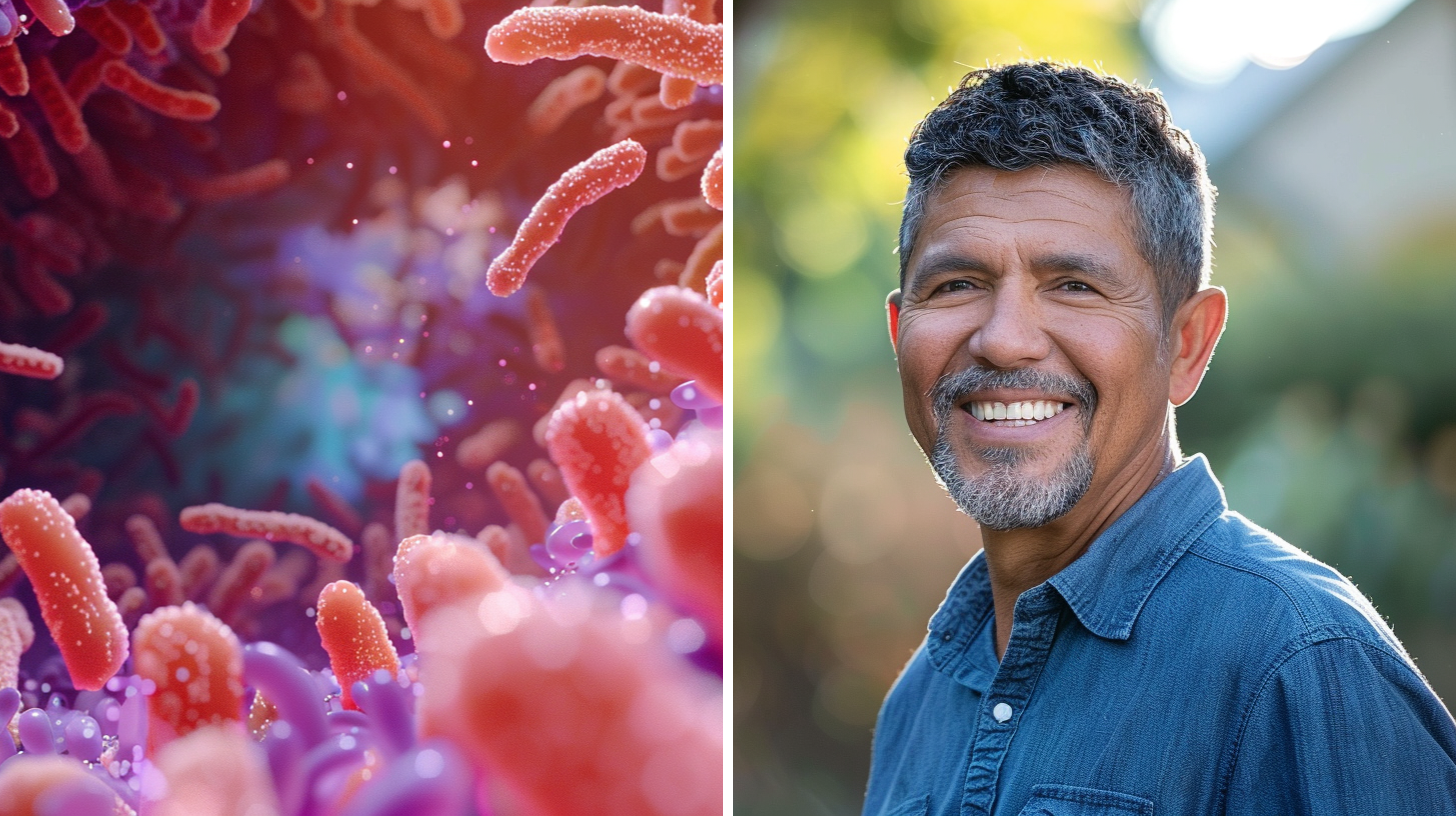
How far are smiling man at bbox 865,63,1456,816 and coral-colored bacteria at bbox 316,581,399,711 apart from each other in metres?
0.51

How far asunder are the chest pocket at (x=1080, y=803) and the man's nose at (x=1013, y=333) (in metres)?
0.33

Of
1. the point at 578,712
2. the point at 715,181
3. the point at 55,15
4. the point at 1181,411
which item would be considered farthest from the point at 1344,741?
the point at 1181,411

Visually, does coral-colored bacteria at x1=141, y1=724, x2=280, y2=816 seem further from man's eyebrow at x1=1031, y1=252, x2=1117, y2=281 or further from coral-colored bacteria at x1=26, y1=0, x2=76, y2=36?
man's eyebrow at x1=1031, y1=252, x2=1117, y2=281

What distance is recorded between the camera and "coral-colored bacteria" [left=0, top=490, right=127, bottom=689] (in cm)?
100

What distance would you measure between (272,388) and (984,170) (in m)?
0.71

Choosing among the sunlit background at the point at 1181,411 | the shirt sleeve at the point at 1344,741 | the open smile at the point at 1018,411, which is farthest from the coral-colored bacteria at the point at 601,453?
the sunlit background at the point at 1181,411

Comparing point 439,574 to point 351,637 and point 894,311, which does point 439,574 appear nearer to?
point 351,637

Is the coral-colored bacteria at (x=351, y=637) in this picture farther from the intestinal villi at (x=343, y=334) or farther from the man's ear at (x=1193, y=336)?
the man's ear at (x=1193, y=336)

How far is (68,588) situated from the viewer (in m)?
1.00

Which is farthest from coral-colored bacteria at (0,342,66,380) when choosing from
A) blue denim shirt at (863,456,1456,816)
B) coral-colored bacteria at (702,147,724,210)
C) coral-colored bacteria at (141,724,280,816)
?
blue denim shirt at (863,456,1456,816)

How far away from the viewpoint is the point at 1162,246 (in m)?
0.90

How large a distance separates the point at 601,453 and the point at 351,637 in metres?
0.30

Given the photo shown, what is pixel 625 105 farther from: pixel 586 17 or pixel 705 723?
pixel 705 723

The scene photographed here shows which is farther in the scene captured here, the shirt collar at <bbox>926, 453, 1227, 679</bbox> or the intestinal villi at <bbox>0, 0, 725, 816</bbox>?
the intestinal villi at <bbox>0, 0, 725, 816</bbox>
